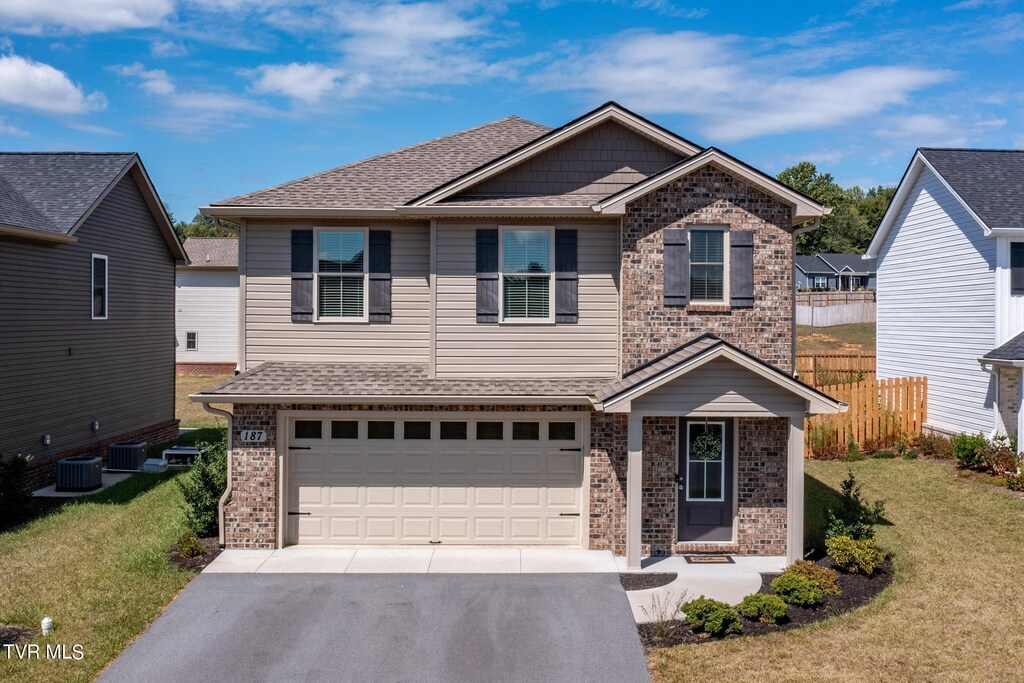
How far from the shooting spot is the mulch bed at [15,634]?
931cm

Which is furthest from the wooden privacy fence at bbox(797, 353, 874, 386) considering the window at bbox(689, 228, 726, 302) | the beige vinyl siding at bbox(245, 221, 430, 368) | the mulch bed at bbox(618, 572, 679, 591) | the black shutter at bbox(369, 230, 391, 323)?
the black shutter at bbox(369, 230, 391, 323)

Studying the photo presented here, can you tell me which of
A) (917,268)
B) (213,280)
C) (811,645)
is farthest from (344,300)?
(213,280)

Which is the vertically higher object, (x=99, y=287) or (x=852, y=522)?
(x=99, y=287)

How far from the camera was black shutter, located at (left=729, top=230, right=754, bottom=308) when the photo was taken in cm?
1281

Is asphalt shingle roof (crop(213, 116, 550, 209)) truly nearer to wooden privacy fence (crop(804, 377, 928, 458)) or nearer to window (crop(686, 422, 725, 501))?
window (crop(686, 422, 725, 501))

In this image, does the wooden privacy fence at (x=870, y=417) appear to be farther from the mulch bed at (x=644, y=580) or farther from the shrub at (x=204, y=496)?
the shrub at (x=204, y=496)

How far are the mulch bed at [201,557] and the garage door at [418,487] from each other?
3.93 feet

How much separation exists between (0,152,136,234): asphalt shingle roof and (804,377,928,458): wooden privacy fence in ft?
62.9

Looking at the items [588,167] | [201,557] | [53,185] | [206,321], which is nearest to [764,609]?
[588,167]

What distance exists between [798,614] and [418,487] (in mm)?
6323

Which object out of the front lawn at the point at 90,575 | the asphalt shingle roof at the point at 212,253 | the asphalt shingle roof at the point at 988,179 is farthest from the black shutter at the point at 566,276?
the asphalt shingle roof at the point at 212,253

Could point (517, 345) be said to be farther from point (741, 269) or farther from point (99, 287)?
point (99, 287)

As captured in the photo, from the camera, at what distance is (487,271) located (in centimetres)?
1329

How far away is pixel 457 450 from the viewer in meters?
13.1
